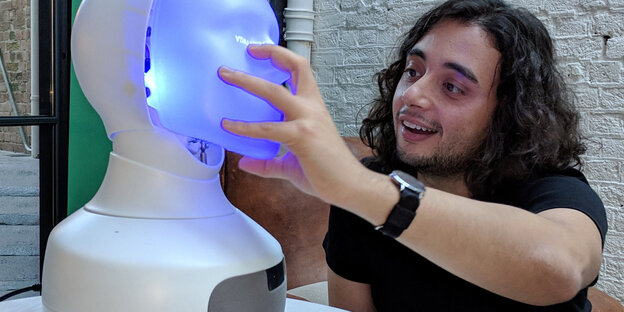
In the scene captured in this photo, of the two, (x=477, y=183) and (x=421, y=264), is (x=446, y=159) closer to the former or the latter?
(x=477, y=183)

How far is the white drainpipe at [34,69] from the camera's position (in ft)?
5.50

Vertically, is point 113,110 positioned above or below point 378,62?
above

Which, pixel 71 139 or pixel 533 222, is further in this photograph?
pixel 71 139

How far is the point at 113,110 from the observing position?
2.04 ft

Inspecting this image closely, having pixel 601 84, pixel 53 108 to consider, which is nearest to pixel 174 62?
pixel 53 108

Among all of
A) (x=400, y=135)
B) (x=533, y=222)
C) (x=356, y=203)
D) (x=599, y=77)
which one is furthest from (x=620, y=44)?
(x=356, y=203)

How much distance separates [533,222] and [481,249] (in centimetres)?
9

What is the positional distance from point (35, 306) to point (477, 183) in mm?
773

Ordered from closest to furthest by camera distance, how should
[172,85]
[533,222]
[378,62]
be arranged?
[172,85] → [533,222] → [378,62]

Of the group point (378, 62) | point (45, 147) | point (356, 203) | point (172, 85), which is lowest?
point (45, 147)

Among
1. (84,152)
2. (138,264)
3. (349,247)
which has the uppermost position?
(138,264)

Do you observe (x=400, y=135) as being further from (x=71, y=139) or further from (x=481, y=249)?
(x=71, y=139)

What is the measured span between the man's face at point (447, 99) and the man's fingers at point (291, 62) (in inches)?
18.8

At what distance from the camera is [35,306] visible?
32.4 inches
